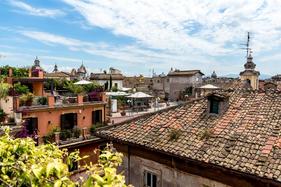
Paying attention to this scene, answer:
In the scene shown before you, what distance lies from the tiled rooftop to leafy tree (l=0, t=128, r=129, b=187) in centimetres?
574

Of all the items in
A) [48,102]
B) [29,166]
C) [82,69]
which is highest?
[82,69]

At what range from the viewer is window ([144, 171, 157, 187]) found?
11180 mm

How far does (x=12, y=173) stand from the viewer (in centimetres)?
347

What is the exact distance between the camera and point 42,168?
285 cm

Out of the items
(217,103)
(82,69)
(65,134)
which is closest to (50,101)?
(65,134)

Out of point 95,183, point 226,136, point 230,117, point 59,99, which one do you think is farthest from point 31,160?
point 59,99

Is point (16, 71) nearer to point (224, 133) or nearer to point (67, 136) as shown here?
point (67, 136)

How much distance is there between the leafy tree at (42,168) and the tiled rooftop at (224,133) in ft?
18.8

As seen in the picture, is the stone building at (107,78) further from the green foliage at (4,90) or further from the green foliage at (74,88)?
the green foliage at (4,90)

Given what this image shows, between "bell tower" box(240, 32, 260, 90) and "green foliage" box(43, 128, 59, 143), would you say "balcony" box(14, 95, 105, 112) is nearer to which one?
"green foliage" box(43, 128, 59, 143)

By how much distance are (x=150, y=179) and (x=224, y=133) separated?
134 inches

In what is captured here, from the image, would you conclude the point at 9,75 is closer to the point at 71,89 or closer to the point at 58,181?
the point at 71,89

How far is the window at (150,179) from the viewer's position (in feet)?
36.7

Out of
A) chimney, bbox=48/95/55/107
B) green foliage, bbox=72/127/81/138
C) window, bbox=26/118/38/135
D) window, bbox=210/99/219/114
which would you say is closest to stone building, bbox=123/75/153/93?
green foliage, bbox=72/127/81/138
